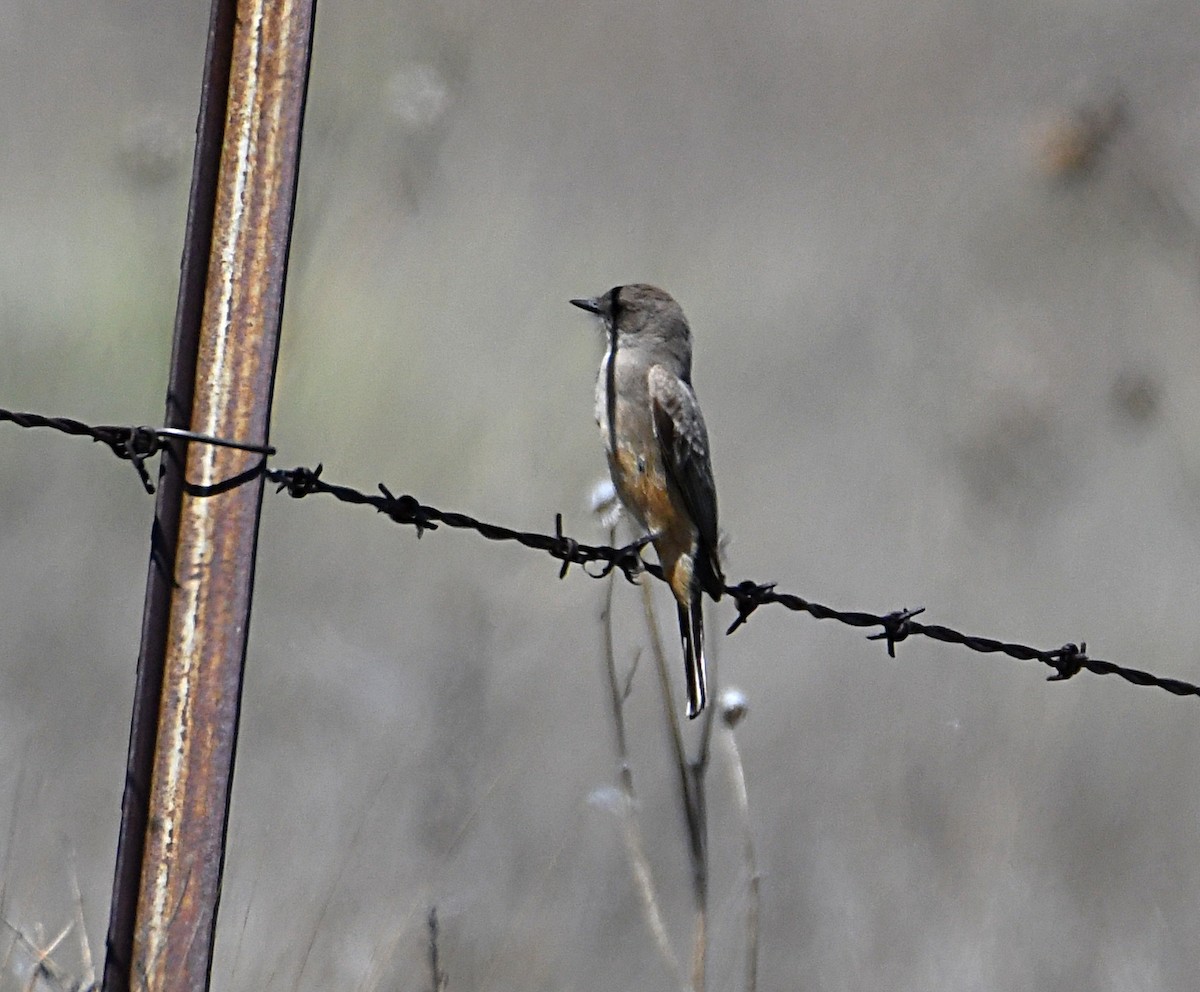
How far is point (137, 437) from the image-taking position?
2.46 m

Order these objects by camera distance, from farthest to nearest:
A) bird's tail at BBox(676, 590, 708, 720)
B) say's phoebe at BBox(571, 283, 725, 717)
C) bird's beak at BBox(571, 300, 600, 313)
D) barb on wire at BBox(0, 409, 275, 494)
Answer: bird's beak at BBox(571, 300, 600, 313) < say's phoebe at BBox(571, 283, 725, 717) < bird's tail at BBox(676, 590, 708, 720) < barb on wire at BBox(0, 409, 275, 494)

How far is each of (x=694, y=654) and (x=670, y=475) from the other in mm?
489

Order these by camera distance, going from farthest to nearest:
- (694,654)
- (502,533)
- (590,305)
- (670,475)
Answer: (590,305), (670,475), (694,654), (502,533)

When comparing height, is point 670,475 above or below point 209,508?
above

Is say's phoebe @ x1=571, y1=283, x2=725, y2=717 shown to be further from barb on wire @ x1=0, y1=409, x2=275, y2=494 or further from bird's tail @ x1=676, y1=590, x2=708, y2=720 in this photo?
barb on wire @ x1=0, y1=409, x2=275, y2=494

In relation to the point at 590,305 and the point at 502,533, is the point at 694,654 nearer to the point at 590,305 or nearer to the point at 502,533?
the point at 590,305

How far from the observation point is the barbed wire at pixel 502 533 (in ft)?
8.11

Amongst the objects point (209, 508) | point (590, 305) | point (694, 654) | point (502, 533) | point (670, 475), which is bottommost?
point (209, 508)

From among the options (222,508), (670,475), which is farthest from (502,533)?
(670,475)

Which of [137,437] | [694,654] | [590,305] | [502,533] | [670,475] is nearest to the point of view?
[137,437]

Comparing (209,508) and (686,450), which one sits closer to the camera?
(209,508)

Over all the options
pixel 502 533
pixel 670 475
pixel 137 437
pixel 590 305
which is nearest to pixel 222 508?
pixel 137 437

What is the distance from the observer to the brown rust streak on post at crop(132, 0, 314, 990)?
2.46 m

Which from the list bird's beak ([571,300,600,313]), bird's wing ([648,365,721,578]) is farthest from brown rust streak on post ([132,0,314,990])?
bird's beak ([571,300,600,313])
